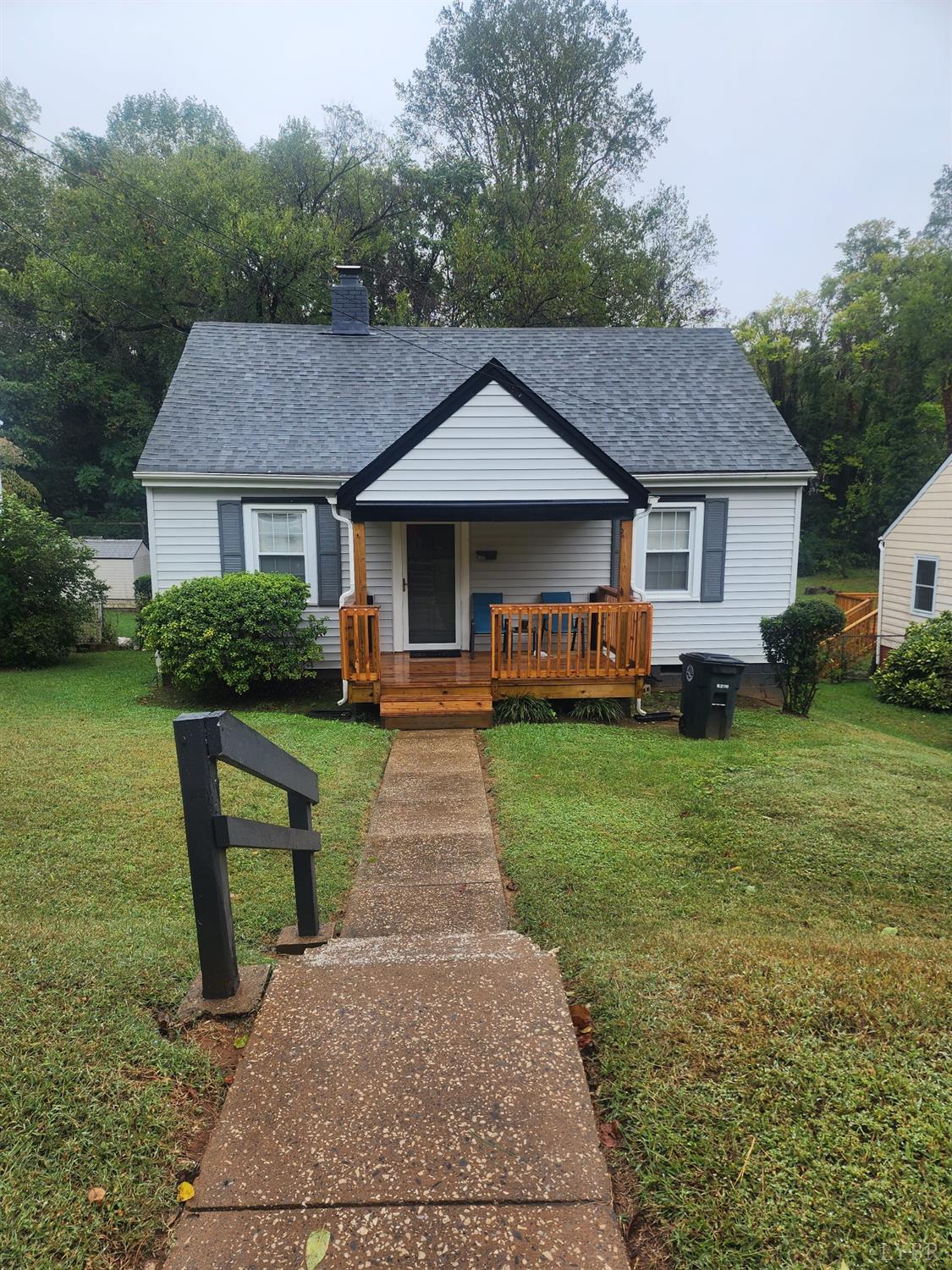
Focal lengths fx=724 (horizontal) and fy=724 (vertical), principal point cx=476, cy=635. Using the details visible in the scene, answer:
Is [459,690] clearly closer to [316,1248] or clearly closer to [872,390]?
[316,1248]

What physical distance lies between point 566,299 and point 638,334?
1244 cm

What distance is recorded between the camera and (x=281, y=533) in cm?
1112

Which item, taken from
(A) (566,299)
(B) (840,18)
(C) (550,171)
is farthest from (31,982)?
(C) (550,171)

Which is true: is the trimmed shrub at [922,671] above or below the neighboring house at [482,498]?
below

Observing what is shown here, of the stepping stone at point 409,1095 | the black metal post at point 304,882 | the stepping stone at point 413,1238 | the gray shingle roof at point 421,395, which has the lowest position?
the stepping stone at point 413,1238

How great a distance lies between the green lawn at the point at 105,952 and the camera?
1.87 m

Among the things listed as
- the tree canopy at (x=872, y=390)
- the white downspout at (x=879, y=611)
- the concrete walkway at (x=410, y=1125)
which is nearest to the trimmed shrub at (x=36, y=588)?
the concrete walkway at (x=410, y=1125)

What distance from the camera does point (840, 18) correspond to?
46.8 ft

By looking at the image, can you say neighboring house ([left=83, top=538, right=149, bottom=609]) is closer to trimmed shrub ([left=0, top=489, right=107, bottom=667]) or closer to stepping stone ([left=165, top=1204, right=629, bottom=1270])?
trimmed shrub ([left=0, top=489, right=107, bottom=667])

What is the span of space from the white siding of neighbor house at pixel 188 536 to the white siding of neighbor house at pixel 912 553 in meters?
11.9

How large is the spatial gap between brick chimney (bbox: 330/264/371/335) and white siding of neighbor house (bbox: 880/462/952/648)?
11879mm

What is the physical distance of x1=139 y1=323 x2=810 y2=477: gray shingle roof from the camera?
36.7ft

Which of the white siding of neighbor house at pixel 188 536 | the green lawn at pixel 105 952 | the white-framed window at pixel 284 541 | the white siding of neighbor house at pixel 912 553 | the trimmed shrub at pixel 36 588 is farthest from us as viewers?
the white siding of neighbor house at pixel 912 553

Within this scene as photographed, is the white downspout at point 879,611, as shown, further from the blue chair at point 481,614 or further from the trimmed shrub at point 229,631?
the trimmed shrub at point 229,631
